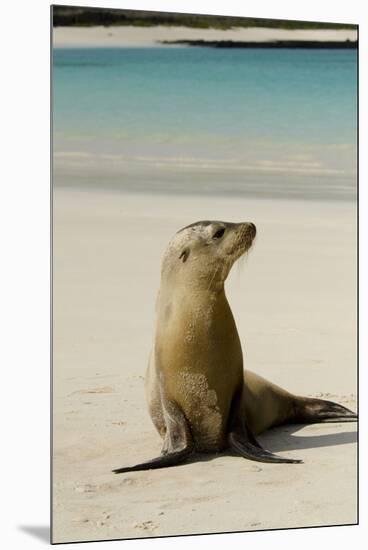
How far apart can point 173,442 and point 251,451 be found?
21.4 inches

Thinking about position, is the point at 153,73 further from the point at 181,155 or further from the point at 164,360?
the point at 164,360

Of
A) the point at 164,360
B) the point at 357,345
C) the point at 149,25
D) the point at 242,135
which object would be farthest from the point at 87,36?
the point at 357,345

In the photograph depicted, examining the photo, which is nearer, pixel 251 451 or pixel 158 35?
pixel 251 451

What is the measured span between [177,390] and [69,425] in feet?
2.72

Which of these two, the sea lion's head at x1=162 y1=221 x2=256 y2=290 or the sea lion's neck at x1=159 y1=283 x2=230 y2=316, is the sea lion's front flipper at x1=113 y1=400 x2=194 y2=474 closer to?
the sea lion's neck at x1=159 y1=283 x2=230 y2=316

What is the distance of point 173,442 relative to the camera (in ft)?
32.7

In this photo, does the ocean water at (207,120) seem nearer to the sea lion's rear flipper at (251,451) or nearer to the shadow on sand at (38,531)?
the sea lion's rear flipper at (251,451)

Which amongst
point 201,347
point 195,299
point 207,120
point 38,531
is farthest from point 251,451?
point 207,120

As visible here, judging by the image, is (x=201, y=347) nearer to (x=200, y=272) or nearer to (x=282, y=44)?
(x=200, y=272)

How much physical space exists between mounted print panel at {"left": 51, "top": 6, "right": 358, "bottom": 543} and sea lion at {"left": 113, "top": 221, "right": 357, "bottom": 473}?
0.01 m

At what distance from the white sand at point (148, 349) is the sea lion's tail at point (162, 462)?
6 centimetres

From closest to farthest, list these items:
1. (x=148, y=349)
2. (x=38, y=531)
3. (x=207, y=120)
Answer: (x=38, y=531)
(x=207, y=120)
(x=148, y=349)

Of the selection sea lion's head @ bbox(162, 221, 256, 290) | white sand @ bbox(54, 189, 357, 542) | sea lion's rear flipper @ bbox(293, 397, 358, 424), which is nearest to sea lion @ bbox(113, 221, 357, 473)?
sea lion's head @ bbox(162, 221, 256, 290)

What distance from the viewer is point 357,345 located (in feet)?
35.2
